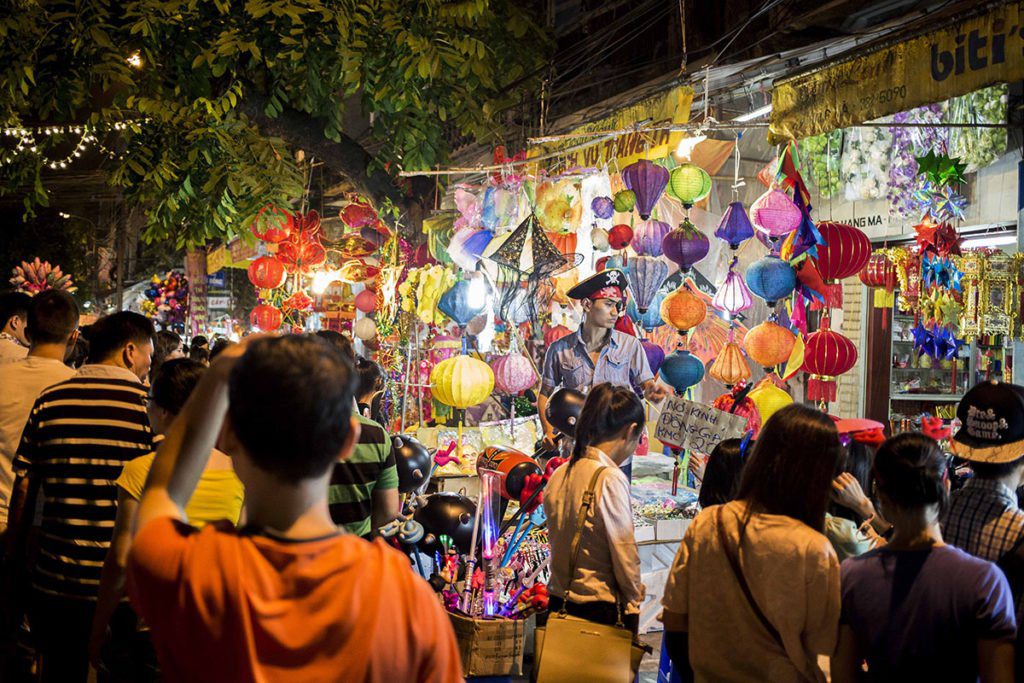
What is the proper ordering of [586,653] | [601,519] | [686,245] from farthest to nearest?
[686,245], [601,519], [586,653]

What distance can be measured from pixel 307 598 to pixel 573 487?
2422mm

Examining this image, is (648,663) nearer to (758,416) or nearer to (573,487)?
(758,416)

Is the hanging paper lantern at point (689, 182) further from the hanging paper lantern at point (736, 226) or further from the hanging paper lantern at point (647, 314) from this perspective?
the hanging paper lantern at point (647, 314)

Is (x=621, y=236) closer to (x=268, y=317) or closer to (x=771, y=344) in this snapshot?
(x=771, y=344)

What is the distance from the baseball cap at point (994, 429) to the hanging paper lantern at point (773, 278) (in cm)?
204

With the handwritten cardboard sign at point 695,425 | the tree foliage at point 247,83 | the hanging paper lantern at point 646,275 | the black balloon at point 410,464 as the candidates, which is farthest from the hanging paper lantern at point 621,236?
the tree foliage at point 247,83

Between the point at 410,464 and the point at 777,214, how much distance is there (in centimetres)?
254

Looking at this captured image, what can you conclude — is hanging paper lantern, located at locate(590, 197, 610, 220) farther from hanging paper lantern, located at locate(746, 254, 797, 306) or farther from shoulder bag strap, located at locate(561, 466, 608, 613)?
shoulder bag strap, located at locate(561, 466, 608, 613)

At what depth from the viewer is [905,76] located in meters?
5.05

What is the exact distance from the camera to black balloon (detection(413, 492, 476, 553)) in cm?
554

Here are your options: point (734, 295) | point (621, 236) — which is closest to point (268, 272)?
point (621, 236)

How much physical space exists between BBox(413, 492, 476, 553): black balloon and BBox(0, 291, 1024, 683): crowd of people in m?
0.95

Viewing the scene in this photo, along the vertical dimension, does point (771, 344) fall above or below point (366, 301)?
below

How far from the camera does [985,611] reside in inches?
98.0
